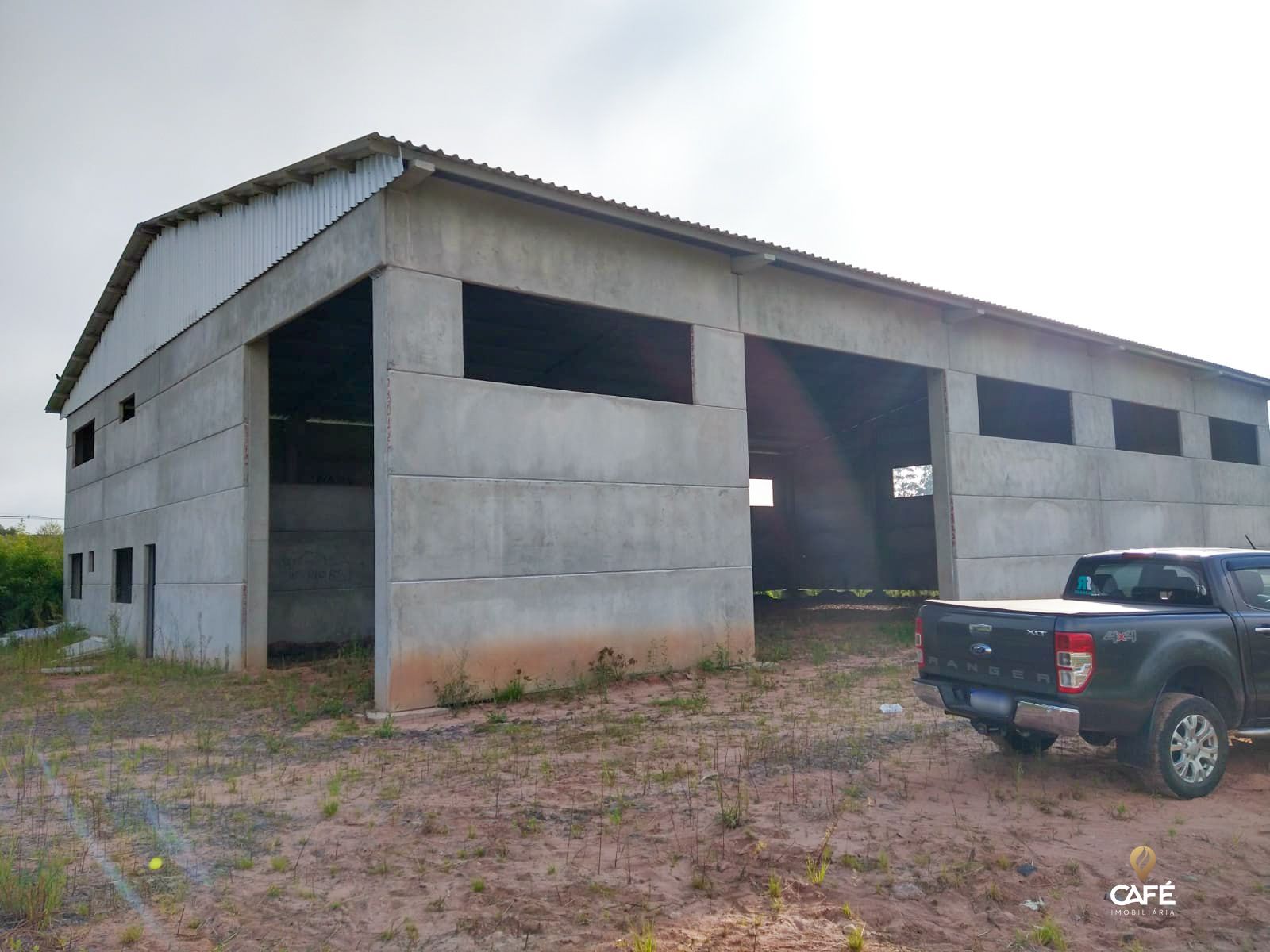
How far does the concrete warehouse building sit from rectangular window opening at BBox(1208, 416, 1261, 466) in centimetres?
12

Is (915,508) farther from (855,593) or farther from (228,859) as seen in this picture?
(228,859)

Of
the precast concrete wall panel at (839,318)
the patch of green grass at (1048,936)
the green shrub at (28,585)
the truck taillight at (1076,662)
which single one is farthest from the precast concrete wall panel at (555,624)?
the green shrub at (28,585)

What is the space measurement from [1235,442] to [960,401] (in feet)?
40.7

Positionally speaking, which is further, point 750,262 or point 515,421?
point 750,262

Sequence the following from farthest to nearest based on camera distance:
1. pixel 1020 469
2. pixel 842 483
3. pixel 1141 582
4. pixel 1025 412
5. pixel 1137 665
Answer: pixel 842 483 → pixel 1025 412 → pixel 1020 469 → pixel 1141 582 → pixel 1137 665

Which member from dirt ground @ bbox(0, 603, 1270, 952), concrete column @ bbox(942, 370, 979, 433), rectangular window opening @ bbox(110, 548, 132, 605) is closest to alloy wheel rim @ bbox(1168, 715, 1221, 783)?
dirt ground @ bbox(0, 603, 1270, 952)

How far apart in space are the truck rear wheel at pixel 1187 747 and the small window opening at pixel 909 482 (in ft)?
67.5

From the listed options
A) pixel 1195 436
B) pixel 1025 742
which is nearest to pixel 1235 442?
pixel 1195 436

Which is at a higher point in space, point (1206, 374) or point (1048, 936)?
point (1206, 374)

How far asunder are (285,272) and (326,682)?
5781mm

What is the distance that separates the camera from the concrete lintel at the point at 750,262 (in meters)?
12.8

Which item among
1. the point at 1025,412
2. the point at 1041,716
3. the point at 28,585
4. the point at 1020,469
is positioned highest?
the point at 1025,412

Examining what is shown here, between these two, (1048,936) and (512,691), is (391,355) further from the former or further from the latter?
(1048,936)

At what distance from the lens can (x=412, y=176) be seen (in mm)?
9797
